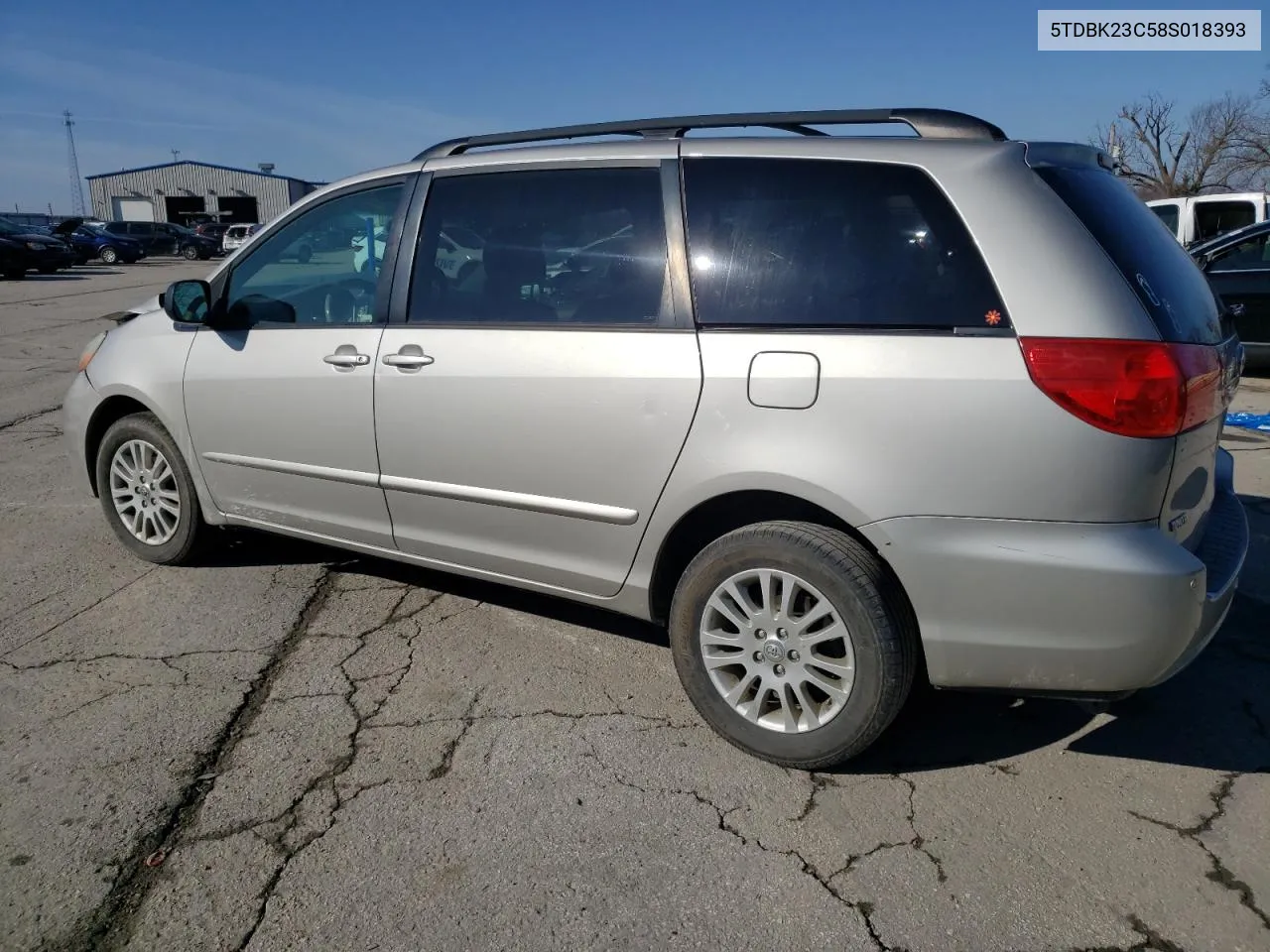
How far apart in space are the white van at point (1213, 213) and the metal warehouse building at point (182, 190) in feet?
208

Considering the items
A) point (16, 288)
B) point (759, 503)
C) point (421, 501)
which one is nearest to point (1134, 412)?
point (759, 503)

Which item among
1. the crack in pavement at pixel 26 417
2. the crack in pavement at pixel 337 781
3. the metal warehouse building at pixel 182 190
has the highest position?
the metal warehouse building at pixel 182 190

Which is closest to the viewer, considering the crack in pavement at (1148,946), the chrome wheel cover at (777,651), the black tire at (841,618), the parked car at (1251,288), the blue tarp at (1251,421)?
the crack in pavement at (1148,946)

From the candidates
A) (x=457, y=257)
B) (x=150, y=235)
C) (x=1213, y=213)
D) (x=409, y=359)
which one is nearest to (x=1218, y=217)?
(x=1213, y=213)

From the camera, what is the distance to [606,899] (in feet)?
8.05

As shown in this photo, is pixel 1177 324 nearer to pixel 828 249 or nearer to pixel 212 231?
pixel 828 249

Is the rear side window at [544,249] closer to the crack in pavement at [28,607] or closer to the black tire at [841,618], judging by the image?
the black tire at [841,618]

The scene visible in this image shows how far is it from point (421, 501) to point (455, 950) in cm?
181

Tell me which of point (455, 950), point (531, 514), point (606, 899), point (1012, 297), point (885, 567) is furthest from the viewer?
point (531, 514)

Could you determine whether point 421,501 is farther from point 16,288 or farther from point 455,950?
point 16,288

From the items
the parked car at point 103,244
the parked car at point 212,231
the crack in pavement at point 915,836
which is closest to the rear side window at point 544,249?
the crack in pavement at point 915,836

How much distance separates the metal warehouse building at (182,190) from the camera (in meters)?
67.8

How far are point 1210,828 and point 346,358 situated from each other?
324 centimetres

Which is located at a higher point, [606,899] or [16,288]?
[16,288]
